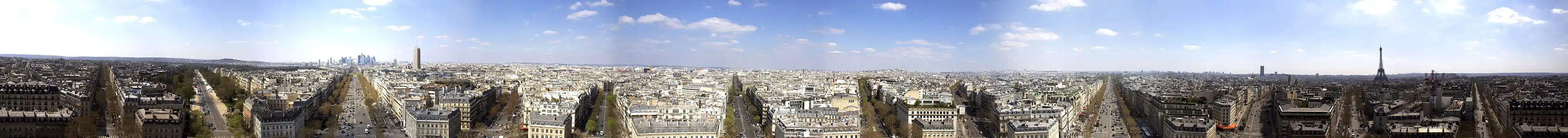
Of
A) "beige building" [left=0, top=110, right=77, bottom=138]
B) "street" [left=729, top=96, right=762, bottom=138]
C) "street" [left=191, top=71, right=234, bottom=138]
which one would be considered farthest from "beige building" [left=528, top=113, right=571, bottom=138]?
"beige building" [left=0, top=110, right=77, bottom=138]

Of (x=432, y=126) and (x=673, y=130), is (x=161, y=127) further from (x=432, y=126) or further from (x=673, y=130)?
(x=673, y=130)

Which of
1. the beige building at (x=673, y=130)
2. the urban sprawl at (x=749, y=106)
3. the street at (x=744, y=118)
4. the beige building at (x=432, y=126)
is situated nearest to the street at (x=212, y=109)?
the urban sprawl at (x=749, y=106)

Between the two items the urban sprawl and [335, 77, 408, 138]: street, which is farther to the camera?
[335, 77, 408, 138]: street

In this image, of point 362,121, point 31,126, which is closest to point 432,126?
point 362,121

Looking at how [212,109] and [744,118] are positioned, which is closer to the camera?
[212,109]

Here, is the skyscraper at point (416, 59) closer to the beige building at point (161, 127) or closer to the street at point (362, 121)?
the street at point (362, 121)

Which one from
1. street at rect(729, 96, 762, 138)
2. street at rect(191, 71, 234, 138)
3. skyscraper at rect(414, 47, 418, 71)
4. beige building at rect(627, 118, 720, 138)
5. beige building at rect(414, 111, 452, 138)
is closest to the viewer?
beige building at rect(627, 118, 720, 138)

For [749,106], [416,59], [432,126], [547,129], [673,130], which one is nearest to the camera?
[673,130]

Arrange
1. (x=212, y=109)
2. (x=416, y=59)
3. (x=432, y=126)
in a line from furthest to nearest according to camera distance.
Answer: (x=416, y=59), (x=212, y=109), (x=432, y=126)

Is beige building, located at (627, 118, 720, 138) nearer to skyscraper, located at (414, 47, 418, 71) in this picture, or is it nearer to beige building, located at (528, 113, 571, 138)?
beige building, located at (528, 113, 571, 138)

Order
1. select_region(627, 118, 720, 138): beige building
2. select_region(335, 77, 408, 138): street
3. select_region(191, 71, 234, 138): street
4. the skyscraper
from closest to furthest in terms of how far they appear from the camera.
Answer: select_region(627, 118, 720, 138): beige building → select_region(191, 71, 234, 138): street → select_region(335, 77, 408, 138): street → the skyscraper

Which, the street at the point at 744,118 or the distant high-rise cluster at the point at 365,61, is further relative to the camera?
the distant high-rise cluster at the point at 365,61
